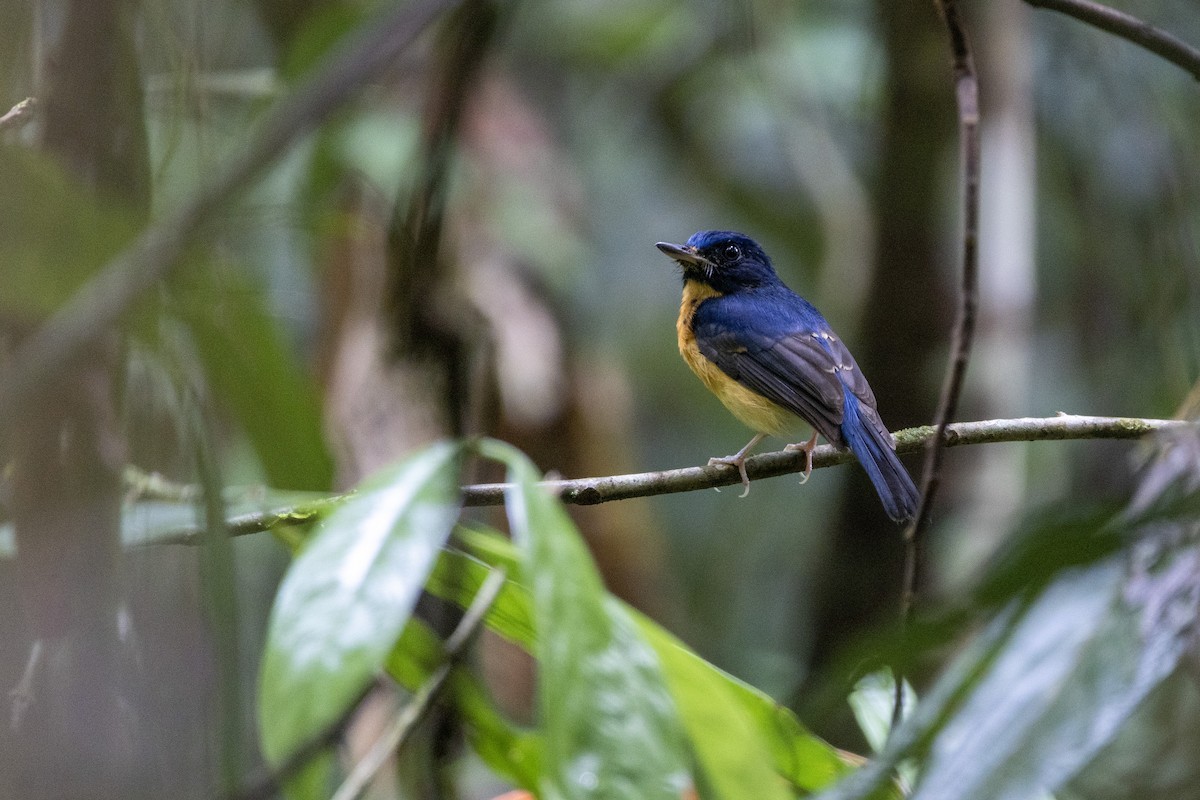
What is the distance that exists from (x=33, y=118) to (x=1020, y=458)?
15.6 feet

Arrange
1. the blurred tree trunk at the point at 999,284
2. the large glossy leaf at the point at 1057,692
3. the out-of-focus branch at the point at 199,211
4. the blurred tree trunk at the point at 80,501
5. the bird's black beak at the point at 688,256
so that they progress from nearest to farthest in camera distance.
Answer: the out-of-focus branch at the point at 199,211, the large glossy leaf at the point at 1057,692, the blurred tree trunk at the point at 80,501, the bird's black beak at the point at 688,256, the blurred tree trunk at the point at 999,284

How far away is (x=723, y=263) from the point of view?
4406 mm

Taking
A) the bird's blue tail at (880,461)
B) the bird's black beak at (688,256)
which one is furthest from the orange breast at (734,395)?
the bird's blue tail at (880,461)

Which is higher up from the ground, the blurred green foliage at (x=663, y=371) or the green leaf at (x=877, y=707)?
the blurred green foliage at (x=663, y=371)

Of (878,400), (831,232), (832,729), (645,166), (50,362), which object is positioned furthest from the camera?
(645,166)

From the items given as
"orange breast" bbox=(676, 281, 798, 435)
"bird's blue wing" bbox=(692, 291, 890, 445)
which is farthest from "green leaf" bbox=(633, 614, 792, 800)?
"orange breast" bbox=(676, 281, 798, 435)

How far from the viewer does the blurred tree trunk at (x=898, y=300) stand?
522 centimetres

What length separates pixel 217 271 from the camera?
1239mm

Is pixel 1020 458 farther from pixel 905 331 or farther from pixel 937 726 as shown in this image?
pixel 937 726

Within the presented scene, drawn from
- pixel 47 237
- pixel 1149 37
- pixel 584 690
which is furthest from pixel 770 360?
pixel 47 237

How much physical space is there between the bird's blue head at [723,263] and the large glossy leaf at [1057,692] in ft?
10.5

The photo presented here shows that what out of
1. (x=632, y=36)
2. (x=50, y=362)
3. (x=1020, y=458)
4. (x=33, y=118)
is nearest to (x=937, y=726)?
(x=50, y=362)

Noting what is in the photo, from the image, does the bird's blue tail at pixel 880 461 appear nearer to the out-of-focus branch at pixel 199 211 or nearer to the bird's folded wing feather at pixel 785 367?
the bird's folded wing feather at pixel 785 367

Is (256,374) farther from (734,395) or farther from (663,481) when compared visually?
(734,395)
